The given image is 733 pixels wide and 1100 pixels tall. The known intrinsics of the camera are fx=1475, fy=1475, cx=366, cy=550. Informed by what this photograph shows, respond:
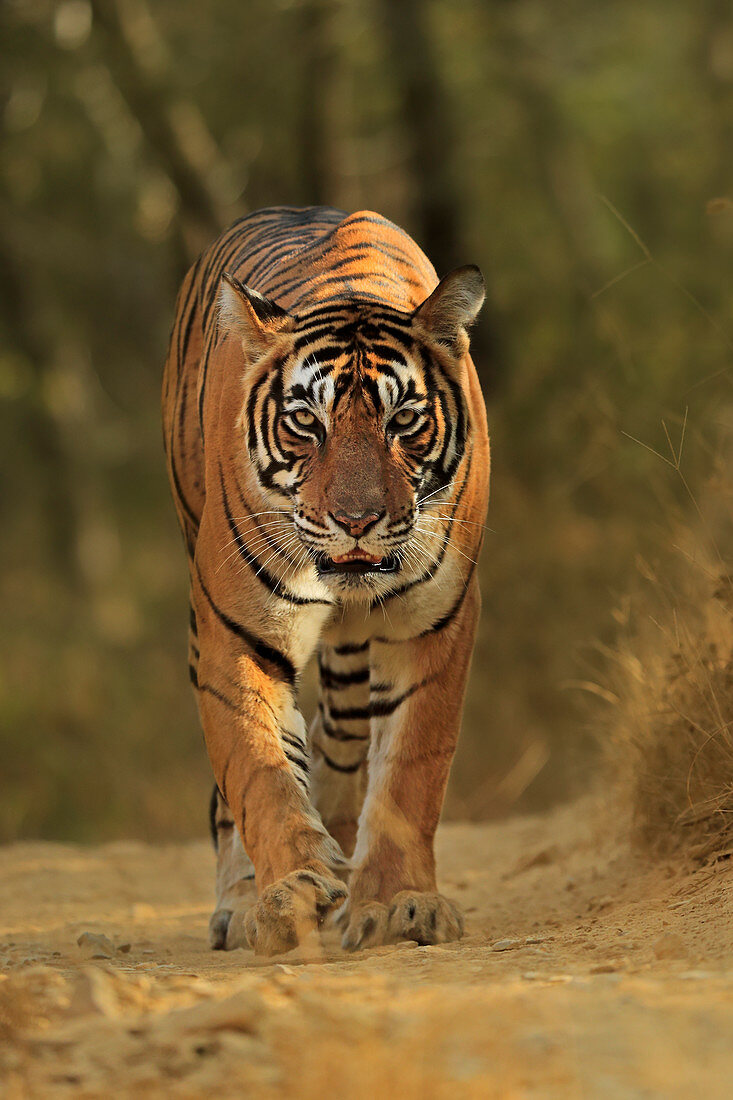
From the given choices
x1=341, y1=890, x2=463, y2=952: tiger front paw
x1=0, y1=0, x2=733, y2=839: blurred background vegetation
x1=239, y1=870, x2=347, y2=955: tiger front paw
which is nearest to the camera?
x1=239, y1=870, x2=347, y2=955: tiger front paw

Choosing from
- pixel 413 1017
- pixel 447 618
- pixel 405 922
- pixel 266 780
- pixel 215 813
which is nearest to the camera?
pixel 413 1017

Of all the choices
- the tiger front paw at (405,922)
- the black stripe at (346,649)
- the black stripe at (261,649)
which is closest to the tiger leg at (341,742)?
the black stripe at (346,649)

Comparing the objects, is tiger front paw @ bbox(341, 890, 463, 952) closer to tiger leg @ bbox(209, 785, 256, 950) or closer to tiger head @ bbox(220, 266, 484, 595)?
tiger leg @ bbox(209, 785, 256, 950)

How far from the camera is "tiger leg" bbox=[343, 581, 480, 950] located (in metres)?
3.88

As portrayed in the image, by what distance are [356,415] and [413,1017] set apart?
1959 mm

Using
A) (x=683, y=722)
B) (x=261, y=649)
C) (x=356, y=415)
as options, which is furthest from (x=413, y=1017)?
(x=683, y=722)

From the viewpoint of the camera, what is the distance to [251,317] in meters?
4.29

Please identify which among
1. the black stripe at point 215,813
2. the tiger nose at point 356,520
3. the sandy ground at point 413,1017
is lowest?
the sandy ground at point 413,1017

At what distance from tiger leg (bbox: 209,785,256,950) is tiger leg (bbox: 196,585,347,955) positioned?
493mm

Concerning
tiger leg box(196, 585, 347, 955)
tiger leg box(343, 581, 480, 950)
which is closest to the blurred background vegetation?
tiger leg box(343, 581, 480, 950)

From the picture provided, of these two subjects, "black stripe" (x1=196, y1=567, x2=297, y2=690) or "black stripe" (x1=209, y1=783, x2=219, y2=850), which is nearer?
"black stripe" (x1=196, y1=567, x2=297, y2=690)

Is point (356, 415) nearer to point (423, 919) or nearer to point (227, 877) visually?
point (423, 919)

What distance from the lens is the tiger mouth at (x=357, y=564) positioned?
3.98 metres

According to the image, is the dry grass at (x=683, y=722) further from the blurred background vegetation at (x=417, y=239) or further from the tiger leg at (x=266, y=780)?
the tiger leg at (x=266, y=780)
